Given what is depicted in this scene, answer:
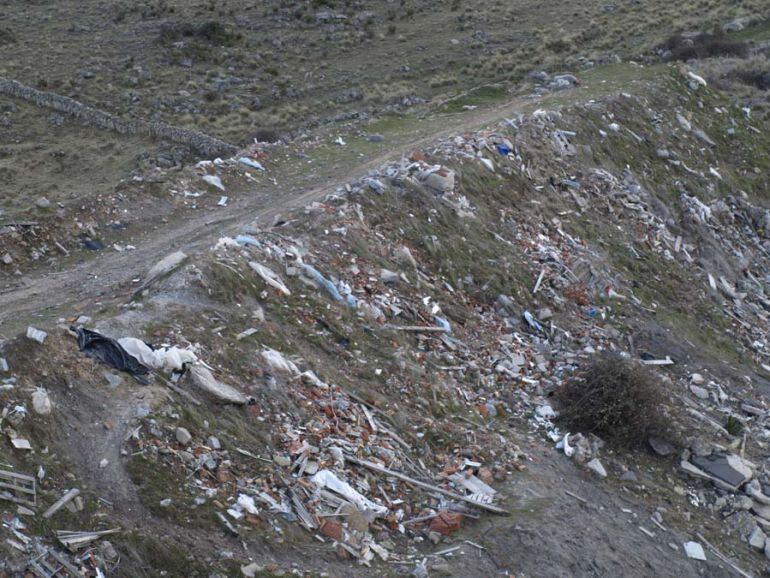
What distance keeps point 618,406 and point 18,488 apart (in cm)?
602

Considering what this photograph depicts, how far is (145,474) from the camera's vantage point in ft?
19.6

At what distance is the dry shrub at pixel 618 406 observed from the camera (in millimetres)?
8852

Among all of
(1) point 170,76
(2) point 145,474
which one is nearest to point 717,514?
(2) point 145,474

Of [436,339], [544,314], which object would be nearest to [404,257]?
[436,339]

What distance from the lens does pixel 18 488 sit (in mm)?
5453

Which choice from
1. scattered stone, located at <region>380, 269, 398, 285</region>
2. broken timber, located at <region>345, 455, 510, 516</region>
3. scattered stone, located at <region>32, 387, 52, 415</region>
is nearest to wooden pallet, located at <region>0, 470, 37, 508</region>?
scattered stone, located at <region>32, 387, 52, 415</region>

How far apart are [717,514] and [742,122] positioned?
526 inches

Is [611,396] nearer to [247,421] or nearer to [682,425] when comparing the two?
[682,425]

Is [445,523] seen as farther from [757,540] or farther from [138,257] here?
[138,257]

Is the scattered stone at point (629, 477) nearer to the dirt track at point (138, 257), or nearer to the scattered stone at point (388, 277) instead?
the scattered stone at point (388, 277)

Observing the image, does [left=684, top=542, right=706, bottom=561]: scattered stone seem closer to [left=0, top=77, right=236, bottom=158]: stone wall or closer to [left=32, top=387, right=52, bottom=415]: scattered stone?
[left=32, top=387, right=52, bottom=415]: scattered stone

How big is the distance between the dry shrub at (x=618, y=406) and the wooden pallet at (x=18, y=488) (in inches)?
223

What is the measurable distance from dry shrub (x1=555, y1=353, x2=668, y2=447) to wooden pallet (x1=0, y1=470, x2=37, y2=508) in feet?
18.6

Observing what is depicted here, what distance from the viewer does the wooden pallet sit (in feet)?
17.7
